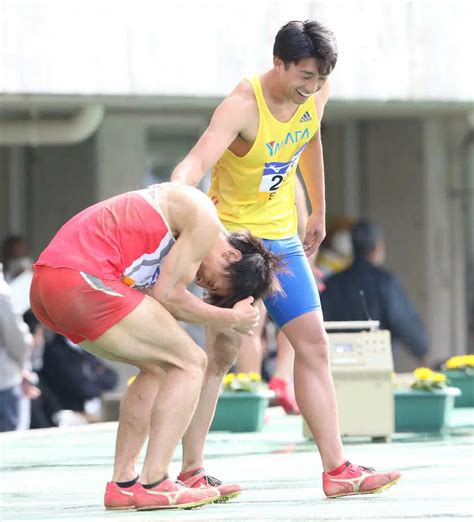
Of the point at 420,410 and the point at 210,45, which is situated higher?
the point at 210,45

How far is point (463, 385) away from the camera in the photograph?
44.1 ft

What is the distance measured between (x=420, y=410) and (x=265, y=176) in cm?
375

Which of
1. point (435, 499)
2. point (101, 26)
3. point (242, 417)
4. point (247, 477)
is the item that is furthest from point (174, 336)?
point (101, 26)

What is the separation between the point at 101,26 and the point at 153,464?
8.55 metres

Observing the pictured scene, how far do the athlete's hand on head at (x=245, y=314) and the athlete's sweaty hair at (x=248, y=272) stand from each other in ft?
0.09

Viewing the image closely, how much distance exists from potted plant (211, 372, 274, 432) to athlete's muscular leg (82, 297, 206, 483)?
4249mm

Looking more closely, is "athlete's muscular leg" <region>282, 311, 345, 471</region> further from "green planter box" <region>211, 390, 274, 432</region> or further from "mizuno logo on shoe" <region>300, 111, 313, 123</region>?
"green planter box" <region>211, 390, 274, 432</region>

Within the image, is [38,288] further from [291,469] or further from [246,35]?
[246,35]

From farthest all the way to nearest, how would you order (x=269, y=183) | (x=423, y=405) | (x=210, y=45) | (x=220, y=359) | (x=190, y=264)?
(x=210, y=45), (x=423, y=405), (x=269, y=183), (x=220, y=359), (x=190, y=264)

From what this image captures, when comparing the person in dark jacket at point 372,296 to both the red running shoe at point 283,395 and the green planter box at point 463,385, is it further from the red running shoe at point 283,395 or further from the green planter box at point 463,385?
the red running shoe at point 283,395

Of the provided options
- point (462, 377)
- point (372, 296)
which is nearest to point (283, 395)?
point (462, 377)

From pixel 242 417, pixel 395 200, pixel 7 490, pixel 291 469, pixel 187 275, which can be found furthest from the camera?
pixel 395 200

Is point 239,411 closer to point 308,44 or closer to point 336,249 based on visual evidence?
point 308,44

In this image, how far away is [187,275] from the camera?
709cm
